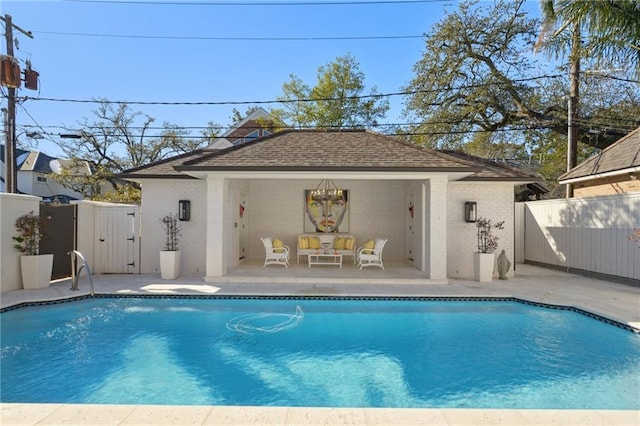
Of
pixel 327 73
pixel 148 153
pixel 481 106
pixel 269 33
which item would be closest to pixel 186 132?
pixel 148 153

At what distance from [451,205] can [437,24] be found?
13.1 m

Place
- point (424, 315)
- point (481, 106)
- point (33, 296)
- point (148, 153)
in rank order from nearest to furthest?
point (424, 315) → point (33, 296) → point (481, 106) → point (148, 153)

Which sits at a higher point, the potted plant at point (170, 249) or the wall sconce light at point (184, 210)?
the wall sconce light at point (184, 210)

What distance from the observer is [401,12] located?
15133mm

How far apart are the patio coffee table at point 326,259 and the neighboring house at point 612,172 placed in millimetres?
9331

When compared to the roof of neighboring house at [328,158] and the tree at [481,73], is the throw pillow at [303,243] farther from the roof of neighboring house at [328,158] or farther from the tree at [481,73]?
the tree at [481,73]

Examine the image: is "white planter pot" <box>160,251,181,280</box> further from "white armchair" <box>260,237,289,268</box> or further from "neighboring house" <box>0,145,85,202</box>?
"neighboring house" <box>0,145,85,202</box>

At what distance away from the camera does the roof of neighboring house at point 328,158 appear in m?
8.72

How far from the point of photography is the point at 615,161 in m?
11.5

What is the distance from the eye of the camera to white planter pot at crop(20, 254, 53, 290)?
8.12 metres

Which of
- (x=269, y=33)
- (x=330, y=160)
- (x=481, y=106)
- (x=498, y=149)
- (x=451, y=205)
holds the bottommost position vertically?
(x=451, y=205)

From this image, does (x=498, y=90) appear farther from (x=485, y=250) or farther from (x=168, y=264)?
(x=168, y=264)

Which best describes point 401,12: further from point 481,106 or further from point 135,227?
point 135,227

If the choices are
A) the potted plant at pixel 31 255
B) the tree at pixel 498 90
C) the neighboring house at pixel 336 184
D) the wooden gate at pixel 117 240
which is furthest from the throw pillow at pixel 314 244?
the tree at pixel 498 90
